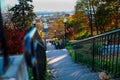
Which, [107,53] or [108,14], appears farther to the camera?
[108,14]

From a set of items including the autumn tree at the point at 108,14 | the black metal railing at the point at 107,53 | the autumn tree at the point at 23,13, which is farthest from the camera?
the autumn tree at the point at 108,14

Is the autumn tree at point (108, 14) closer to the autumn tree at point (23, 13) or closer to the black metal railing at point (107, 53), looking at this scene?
the autumn tree at point (23, 13)

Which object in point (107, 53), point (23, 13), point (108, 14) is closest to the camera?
point (107, 53)

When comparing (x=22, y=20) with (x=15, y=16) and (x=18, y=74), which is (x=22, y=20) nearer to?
(x=15, y=16)

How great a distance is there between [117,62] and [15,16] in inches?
739

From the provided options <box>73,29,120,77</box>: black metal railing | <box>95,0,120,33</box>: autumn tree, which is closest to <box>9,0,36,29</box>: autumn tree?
<box>95,0,120,33</box>: autumn tree

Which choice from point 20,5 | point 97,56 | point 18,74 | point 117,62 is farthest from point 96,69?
point 20,5

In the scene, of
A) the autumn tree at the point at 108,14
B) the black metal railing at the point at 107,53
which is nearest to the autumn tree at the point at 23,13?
the autumn tree at the point at 108,14

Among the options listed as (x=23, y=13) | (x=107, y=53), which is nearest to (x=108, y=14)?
(x=23, y=13)

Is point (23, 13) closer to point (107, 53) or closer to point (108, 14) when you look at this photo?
point (108, 14)

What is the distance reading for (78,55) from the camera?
37.1 feet

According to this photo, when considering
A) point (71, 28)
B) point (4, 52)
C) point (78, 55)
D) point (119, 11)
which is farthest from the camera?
point (71, 28)

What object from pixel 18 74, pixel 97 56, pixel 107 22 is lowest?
pixel 107 22

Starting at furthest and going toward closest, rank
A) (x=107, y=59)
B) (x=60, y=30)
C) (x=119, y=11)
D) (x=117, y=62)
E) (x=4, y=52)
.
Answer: (x=60, y=30) → (x=119, y=11) → (x=107, y=59) → (x=117, y=62) → (x=4, y=52)
